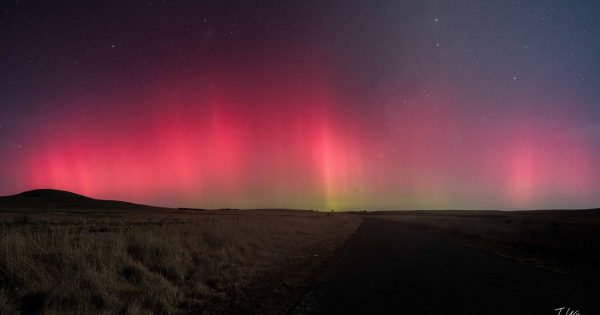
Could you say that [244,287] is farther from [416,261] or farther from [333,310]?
[416,261]

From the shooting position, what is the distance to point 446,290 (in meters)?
8.44

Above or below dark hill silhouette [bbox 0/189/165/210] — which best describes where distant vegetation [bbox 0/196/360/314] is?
below

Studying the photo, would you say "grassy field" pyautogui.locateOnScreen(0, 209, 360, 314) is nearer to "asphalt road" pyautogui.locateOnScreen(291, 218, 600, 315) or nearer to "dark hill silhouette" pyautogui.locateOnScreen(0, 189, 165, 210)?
"asphalt road" pyautogui.locateOnScreen(291, 218, 600, 315)

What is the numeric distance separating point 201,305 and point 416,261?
28.6 feet

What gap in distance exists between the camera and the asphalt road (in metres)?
6.91

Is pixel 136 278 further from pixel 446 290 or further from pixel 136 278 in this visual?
pixel 446 290
